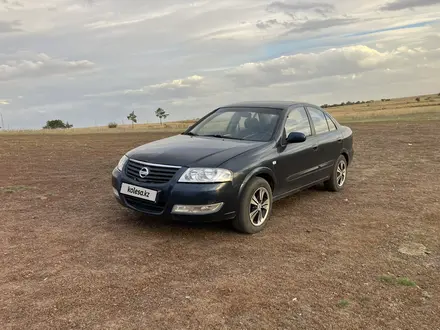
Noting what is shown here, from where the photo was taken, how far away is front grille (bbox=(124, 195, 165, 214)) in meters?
5.09

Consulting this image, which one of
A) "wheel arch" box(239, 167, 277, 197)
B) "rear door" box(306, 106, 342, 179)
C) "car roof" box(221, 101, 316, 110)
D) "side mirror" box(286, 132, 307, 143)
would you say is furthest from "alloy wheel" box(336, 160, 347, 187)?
"wheel arch" box(239, 167, 277, 197)

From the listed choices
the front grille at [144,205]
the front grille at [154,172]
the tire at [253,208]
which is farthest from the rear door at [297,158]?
the front grille at [144,205]

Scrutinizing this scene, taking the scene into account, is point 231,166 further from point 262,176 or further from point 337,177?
point 337,177

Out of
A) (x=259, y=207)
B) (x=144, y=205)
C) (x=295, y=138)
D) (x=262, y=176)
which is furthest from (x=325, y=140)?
(x=144, y=205)

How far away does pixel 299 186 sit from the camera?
6.54m

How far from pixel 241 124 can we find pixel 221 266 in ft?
8.51

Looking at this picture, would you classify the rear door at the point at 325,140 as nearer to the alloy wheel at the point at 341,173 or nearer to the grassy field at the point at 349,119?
the alloy wheel at the point at 341,173

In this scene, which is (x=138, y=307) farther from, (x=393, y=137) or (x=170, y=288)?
(x=393, y=137)

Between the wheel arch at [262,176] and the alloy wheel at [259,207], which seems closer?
the wheel arch at [262,176]

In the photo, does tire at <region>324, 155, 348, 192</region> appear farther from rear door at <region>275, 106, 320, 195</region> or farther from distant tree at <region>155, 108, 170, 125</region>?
distant tree at <region>155, 108, 170, 125</region>

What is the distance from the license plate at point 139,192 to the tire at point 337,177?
12.4 feet

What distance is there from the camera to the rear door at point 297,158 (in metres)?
6.05

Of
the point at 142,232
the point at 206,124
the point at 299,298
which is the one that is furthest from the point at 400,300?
the point at 206,124

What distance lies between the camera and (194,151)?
5438 mm
